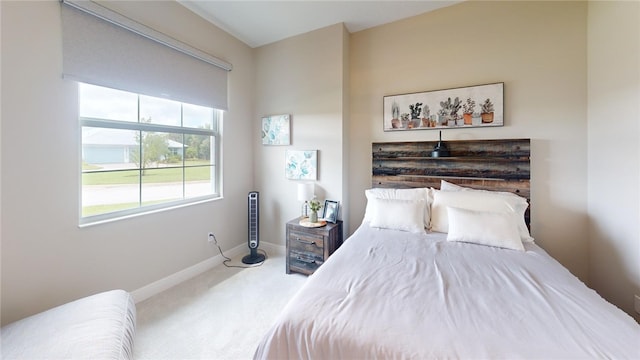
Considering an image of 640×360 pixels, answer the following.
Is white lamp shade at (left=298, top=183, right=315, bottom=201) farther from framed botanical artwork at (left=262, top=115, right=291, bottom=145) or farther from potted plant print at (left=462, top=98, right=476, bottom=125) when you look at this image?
potted plant print at (left=462, top=98, right=476, bottom=125)

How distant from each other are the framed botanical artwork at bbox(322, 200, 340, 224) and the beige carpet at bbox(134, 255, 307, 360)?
718mm

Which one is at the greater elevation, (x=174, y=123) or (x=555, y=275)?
(x=174, y=123)

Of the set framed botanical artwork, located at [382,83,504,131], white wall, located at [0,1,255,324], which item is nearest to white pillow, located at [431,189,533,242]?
framed botanical artwork, located at [382,83,504,131]

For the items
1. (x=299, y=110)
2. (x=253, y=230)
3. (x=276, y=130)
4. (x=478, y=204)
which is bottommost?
(x=253, y=230)

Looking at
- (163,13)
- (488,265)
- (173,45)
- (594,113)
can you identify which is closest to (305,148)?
(173,45)

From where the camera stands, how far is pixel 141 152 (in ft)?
7.25

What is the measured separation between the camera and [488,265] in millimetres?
1499

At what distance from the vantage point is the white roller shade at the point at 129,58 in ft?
5.56

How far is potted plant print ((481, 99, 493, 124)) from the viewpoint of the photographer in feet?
7.68

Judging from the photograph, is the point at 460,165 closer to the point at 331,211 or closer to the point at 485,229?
the point at 485,229

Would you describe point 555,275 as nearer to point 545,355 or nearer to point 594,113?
point 545,355

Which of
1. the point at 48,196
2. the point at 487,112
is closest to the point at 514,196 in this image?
the point at 487,112

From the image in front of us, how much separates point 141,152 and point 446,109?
313 cm

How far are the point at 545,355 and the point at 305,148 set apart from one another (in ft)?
8.59
